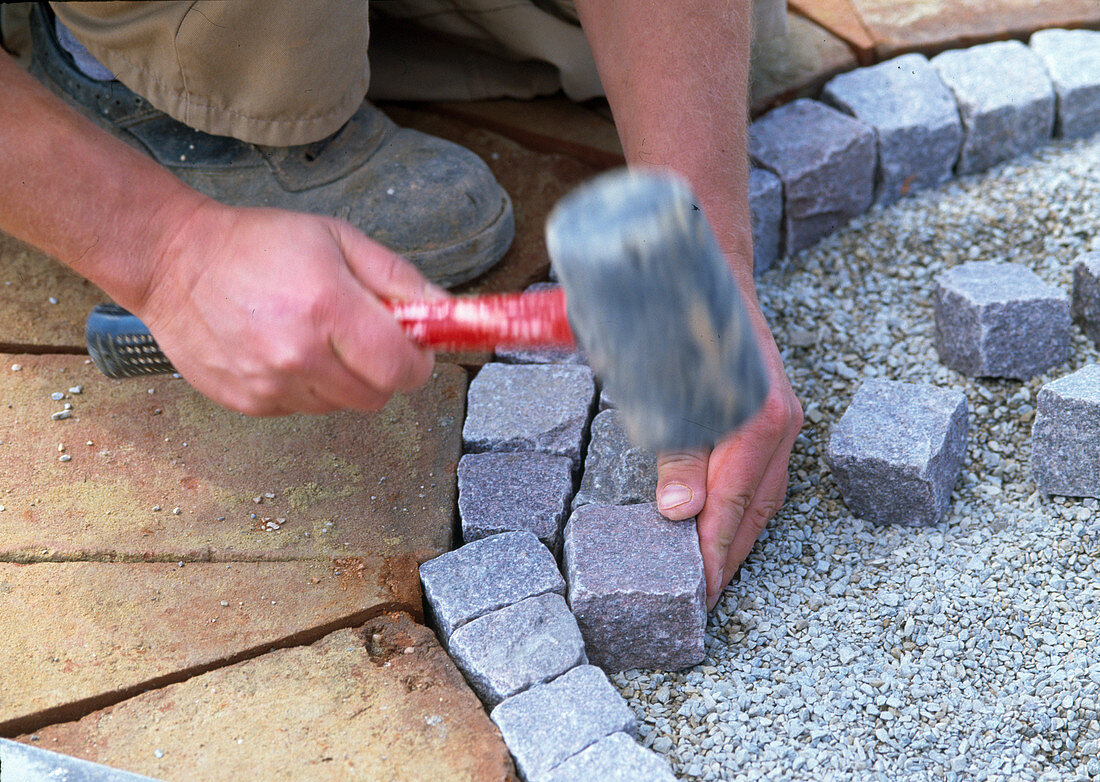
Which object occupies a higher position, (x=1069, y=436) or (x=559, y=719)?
(x=1069, y=436)

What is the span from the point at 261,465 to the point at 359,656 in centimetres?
55

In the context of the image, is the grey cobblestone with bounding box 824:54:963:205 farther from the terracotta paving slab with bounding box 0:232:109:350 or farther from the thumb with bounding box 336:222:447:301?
the terracotta paving slab with bounding box 0:232:109:350

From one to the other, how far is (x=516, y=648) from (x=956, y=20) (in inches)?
115

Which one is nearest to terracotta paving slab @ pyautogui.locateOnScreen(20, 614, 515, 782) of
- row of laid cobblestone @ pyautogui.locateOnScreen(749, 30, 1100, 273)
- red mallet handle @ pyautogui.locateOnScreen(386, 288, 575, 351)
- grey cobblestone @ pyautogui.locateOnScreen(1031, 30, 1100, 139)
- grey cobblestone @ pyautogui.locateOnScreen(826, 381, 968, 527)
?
red mallet handle @ pyautogui.locateOnScreen(386, 288, 575, 351)

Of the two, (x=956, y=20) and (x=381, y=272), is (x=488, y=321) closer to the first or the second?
(x=381, y=272)

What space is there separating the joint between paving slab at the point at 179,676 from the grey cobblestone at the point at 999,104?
241 cm

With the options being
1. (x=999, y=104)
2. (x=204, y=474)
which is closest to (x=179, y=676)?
(x=204, y=474)

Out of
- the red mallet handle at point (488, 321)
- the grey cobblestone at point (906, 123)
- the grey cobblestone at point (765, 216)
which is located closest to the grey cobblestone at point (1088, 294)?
the grey cobblestone at point (906, 123)

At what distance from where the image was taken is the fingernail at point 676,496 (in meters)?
2.01

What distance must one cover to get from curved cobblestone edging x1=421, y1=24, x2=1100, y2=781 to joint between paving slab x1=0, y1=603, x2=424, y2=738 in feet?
0.43

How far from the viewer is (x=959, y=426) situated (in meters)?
2.29

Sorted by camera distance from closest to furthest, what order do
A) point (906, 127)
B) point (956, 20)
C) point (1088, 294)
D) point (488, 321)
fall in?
point (488, 321) → point (1088, 294) → point (906, 127) → point (956, 20)

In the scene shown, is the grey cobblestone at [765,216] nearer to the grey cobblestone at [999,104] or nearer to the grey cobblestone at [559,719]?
the grey cobblestone at [999,104]

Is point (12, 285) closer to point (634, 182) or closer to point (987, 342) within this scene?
point (634, 182)
